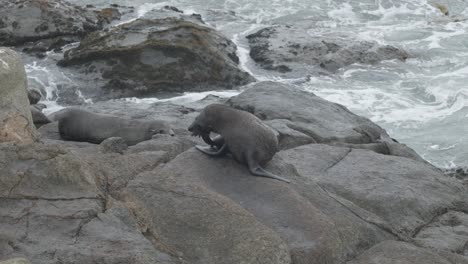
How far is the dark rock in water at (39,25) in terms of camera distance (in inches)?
769

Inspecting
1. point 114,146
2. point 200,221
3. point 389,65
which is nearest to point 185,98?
point 389,65

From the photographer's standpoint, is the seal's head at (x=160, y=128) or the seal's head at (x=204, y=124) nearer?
the seal's head at (x=204, y=124)

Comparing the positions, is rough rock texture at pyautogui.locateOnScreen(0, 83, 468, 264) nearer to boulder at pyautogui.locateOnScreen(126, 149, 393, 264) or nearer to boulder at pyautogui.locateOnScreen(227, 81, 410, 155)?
boulder at pyautogui.locateOnScreen(126, 149, 393, 264)

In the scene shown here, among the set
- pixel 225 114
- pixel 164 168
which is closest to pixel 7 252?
pixel 164 168

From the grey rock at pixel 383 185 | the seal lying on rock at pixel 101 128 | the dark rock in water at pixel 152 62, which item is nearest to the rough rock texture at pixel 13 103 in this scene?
the seal lying on rock at pixel 101 128

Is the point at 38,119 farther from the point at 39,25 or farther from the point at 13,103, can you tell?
the point at 39,25

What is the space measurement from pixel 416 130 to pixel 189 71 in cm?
577

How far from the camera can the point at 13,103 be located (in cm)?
832

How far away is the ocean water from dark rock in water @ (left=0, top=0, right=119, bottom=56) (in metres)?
0.97

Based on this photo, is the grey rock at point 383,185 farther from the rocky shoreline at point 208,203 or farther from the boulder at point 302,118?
the boulder at point 302,118

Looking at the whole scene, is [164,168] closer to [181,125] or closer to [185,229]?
[185,229]

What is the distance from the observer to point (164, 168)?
759 centimetres

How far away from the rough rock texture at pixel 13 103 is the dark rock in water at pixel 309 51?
38.9ft

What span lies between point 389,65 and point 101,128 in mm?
12263
